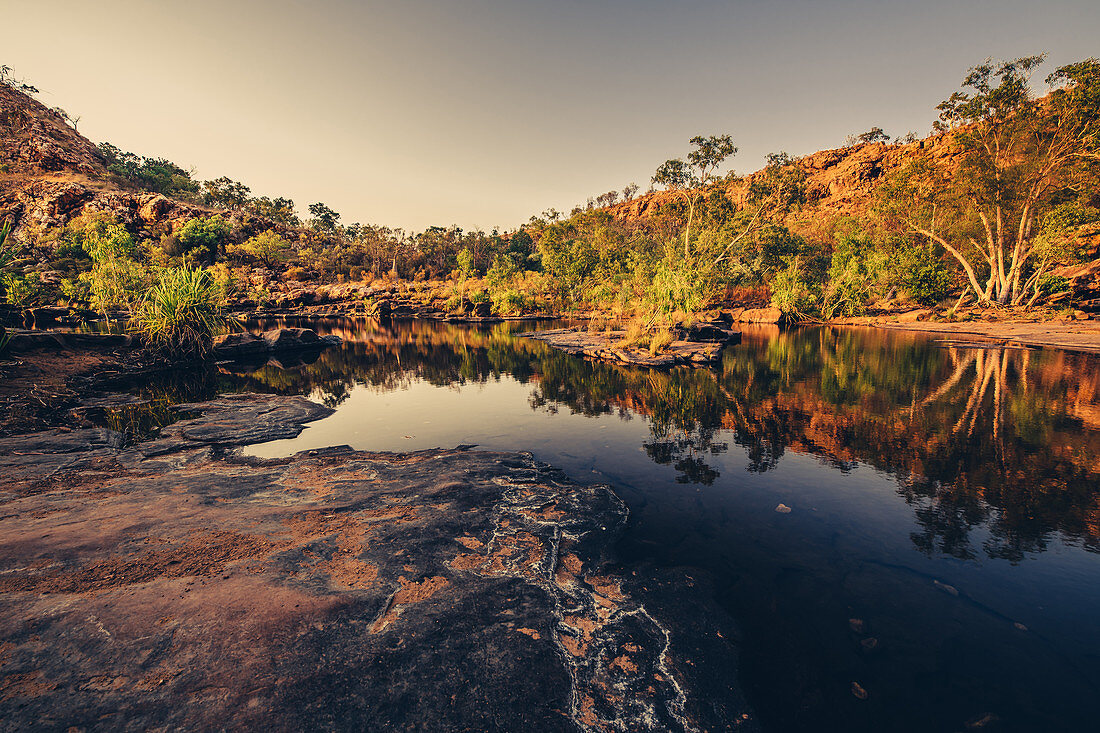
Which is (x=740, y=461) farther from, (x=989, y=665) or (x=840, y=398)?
(x=840, y=398)

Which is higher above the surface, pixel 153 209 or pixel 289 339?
pixel 153 209

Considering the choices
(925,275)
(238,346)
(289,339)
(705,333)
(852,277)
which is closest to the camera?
(238,346)

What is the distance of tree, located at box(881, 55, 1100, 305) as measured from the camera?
2653cm

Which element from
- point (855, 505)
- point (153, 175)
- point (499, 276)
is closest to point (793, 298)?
point (499, 276)

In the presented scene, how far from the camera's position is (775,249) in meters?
43.9

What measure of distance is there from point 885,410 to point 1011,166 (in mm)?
38281

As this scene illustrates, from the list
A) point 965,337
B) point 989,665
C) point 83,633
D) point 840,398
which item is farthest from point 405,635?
point 965,337

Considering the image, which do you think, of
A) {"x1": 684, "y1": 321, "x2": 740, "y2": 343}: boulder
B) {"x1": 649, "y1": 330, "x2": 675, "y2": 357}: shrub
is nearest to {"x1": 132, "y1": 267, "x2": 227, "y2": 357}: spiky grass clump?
{"x1": 649, "y1": 330, "x2": 675, "y2": 357}: shrub

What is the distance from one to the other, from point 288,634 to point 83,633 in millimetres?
1267

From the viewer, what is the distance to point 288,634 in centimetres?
286

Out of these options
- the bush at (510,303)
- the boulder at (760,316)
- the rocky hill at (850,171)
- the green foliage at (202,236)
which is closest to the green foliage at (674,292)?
the boulder at (760,316)

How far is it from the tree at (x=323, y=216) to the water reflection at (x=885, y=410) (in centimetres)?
9659

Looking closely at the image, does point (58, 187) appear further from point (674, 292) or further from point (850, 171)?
point (850, 171)

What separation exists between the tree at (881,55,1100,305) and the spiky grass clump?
5016 centimetres
